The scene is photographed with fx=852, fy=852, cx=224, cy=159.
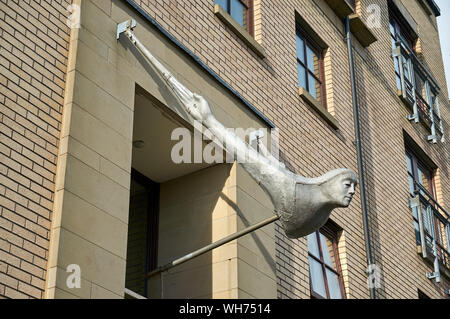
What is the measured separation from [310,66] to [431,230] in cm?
507

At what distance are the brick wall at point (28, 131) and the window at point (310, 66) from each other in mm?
7164

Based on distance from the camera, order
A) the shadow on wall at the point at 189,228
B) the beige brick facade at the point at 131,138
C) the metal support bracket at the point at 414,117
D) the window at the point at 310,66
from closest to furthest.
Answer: the beige brick facade at the point at 131,138
the shadow on wall at the point at 189,228
the window at the point at 310,66
the metal support bracket at the point at 414,117

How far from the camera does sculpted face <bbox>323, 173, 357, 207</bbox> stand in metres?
9.27

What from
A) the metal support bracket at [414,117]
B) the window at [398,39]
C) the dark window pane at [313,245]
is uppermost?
the window at [398,39]

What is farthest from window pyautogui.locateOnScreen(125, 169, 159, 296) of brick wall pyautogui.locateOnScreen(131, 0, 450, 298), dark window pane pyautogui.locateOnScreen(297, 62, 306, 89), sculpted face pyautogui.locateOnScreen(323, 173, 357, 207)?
dark window pane pyautogui.locateOnScreen(297, 62, 306, 89)

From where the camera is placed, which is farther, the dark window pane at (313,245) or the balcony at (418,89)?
the balcony at (418,89)

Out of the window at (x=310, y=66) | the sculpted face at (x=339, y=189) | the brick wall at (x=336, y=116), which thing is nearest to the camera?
the sculpted face at (x=339, y=189)

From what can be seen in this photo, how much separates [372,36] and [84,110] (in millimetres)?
10813

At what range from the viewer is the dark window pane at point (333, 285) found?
14.1 meters

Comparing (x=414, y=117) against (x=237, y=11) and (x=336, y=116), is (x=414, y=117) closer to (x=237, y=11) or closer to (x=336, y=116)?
(x=336, y=116)

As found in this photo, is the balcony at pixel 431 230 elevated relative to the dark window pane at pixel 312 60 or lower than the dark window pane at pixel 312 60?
lower

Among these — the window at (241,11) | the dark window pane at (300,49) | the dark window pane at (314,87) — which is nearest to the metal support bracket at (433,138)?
the dark window pane at (314,87)

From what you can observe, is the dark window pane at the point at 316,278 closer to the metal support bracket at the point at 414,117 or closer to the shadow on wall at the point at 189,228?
the shadow on wall at the point at 189,228

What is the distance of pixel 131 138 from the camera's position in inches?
387
